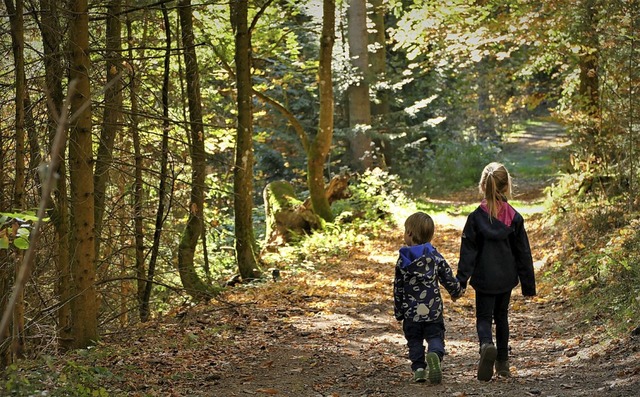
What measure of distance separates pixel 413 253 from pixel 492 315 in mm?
1006

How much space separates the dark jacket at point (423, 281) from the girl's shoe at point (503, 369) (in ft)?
2.28

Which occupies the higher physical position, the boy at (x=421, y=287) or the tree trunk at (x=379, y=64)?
the tree trunk at (x=379, y=64)

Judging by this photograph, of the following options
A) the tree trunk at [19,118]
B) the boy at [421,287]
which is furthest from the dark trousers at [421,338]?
Result: the tree trunk at [19,118]

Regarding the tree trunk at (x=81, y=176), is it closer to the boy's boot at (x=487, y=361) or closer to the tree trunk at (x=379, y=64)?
the boy's boot at (x=487, y=361)

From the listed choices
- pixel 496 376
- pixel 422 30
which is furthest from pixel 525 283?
pixel 422 30

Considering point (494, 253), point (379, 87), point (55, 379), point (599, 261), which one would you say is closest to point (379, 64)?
point (379, 87)

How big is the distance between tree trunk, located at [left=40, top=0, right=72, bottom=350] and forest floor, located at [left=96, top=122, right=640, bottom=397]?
552 millimetres

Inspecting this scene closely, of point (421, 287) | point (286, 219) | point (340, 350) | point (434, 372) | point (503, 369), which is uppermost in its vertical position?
point (421, 287)

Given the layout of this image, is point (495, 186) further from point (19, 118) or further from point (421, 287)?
point (19, 118)

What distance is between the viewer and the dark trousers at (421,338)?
6227 millimetres

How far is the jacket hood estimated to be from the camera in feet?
20.7

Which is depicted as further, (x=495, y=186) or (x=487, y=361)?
(x=495, y=186)

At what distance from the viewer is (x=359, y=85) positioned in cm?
2155

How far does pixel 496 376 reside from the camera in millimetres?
6383
